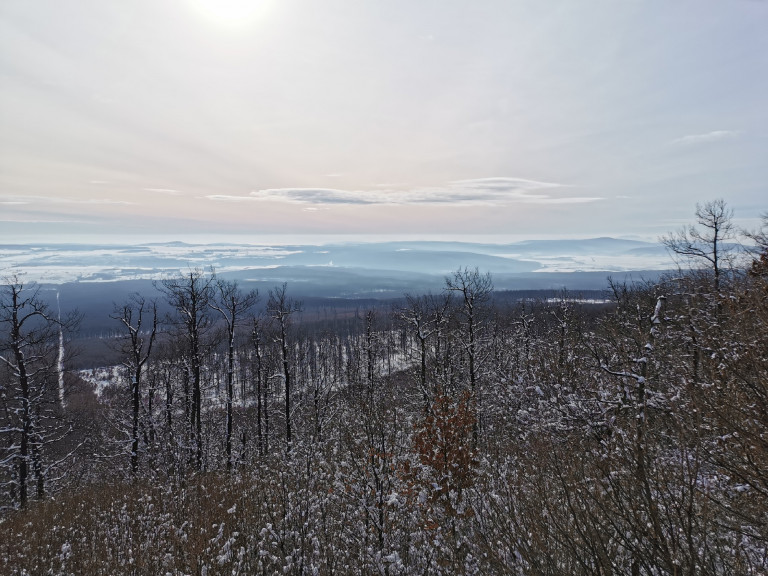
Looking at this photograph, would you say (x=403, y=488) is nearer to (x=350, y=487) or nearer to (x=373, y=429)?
(x=350, y=487)

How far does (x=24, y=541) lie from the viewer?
10742 mm

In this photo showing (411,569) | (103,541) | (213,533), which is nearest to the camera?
(411,569)

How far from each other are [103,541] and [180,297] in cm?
1386

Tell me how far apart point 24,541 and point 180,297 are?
13.5m

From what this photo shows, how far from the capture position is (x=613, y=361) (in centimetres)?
1892

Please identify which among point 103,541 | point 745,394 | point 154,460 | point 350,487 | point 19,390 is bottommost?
point 154,460

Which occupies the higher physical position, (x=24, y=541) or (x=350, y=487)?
(x=350, y=487)

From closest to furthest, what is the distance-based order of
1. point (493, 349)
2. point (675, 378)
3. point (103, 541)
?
point (103, 541)
point (675, 378)
point (493, 349)

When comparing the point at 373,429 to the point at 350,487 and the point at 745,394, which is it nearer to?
the point at 350,487

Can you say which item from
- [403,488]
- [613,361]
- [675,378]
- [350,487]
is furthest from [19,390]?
[675,378]

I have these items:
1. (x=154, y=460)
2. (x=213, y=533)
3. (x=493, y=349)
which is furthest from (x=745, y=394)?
(x=493, y=349)

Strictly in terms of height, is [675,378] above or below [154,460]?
above

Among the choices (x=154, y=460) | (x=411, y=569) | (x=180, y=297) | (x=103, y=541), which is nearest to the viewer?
(x=411, y=569)

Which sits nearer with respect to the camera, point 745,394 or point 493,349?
point 745,394
